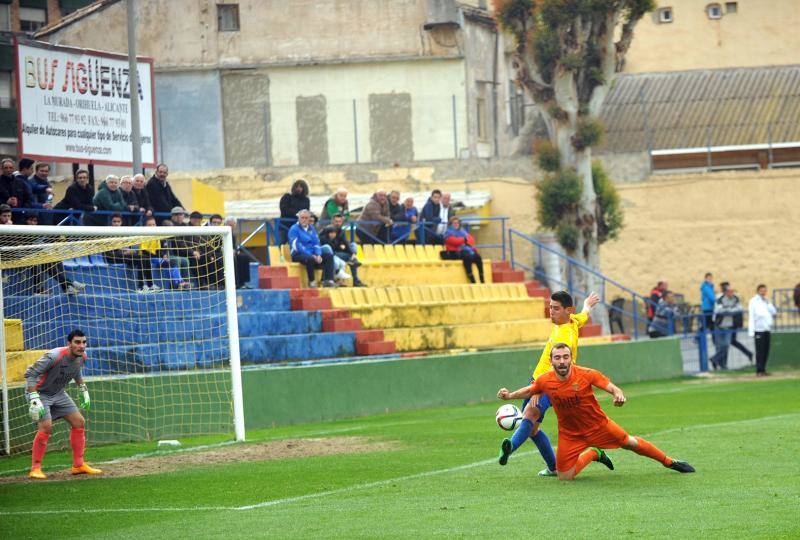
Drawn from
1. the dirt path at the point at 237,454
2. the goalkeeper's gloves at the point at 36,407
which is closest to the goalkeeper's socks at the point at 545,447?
the dirt path at the point at 237,454

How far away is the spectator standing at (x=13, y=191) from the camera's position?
64.2 ft

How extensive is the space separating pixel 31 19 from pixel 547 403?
49.1 metres

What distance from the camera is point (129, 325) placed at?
20.3m

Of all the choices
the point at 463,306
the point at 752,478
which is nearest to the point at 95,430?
the point at 752,478

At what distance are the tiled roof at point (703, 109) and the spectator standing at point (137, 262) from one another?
26025 mm

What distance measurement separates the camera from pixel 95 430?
17.9 metres

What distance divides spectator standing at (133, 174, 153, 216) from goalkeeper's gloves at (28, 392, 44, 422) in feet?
26.1

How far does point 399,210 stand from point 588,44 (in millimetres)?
6275

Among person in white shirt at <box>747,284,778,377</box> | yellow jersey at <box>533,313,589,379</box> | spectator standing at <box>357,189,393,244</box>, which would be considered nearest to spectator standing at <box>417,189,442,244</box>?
spectator standing at <box>357,189,393,244</box>

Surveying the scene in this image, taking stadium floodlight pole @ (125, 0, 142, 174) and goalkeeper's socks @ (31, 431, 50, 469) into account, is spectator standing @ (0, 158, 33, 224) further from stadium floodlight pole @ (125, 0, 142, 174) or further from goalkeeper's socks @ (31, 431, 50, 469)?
goalkeeper's socks @ (31, 431, 50, 469)

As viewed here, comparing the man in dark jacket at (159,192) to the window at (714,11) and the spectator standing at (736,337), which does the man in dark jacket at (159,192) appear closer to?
the spectator standing at (736,337)

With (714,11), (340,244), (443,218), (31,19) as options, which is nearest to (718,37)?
(714,11)

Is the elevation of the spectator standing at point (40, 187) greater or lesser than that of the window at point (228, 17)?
lesser

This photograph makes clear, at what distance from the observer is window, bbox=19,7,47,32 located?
186 ft
